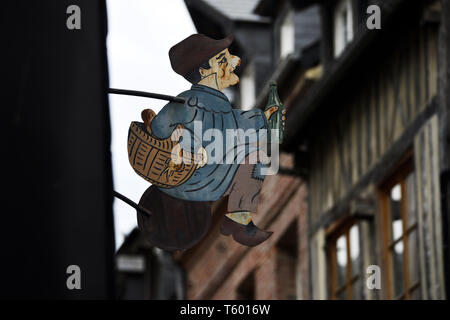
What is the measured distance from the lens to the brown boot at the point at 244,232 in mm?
7043

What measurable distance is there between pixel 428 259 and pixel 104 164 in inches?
265

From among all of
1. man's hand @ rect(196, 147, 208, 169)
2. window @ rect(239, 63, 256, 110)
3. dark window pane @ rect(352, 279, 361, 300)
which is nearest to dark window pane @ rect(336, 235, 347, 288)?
dark window pane @ rect(352, 279, 361, 300)

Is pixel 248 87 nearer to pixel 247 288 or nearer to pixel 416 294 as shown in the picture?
pixel 247 288

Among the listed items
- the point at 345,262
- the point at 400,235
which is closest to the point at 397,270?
the point at 400,235

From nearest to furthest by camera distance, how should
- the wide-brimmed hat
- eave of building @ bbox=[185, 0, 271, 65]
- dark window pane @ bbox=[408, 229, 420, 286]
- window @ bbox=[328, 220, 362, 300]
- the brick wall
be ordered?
the wide-brimmed hat
dark window pane @ bbox=[408, 229, 420, 286]
window @ bbox=[328, 220, 362, 300]
the brick wall
eave of building @ bbox=[185, 0, 271, 65]

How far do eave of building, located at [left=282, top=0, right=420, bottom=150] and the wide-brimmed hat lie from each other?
223 inches

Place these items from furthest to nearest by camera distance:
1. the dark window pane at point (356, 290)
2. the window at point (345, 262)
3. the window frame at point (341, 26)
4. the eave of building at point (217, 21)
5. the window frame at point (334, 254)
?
the eave of building at point (217, 21)
the window frame at point (341, 26)
the window frame at point (334, 254)
the window at point (345, 262)
the dark window pane at point (356, 290)

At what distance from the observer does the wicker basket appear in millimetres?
7035

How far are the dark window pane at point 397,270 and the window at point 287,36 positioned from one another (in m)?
5.42

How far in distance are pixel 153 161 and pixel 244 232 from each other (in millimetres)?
557

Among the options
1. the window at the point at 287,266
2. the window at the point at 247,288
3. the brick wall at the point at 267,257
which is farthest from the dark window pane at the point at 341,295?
the window at the point at 247,288

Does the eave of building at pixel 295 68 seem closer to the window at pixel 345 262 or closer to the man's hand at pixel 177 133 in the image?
the window at pixel 345 262

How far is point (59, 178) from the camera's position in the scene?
264 inches

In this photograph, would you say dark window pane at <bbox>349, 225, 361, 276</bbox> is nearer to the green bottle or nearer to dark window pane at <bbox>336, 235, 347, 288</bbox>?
dark window pane at <bbox>336, 235, 347, 288</bbox>
